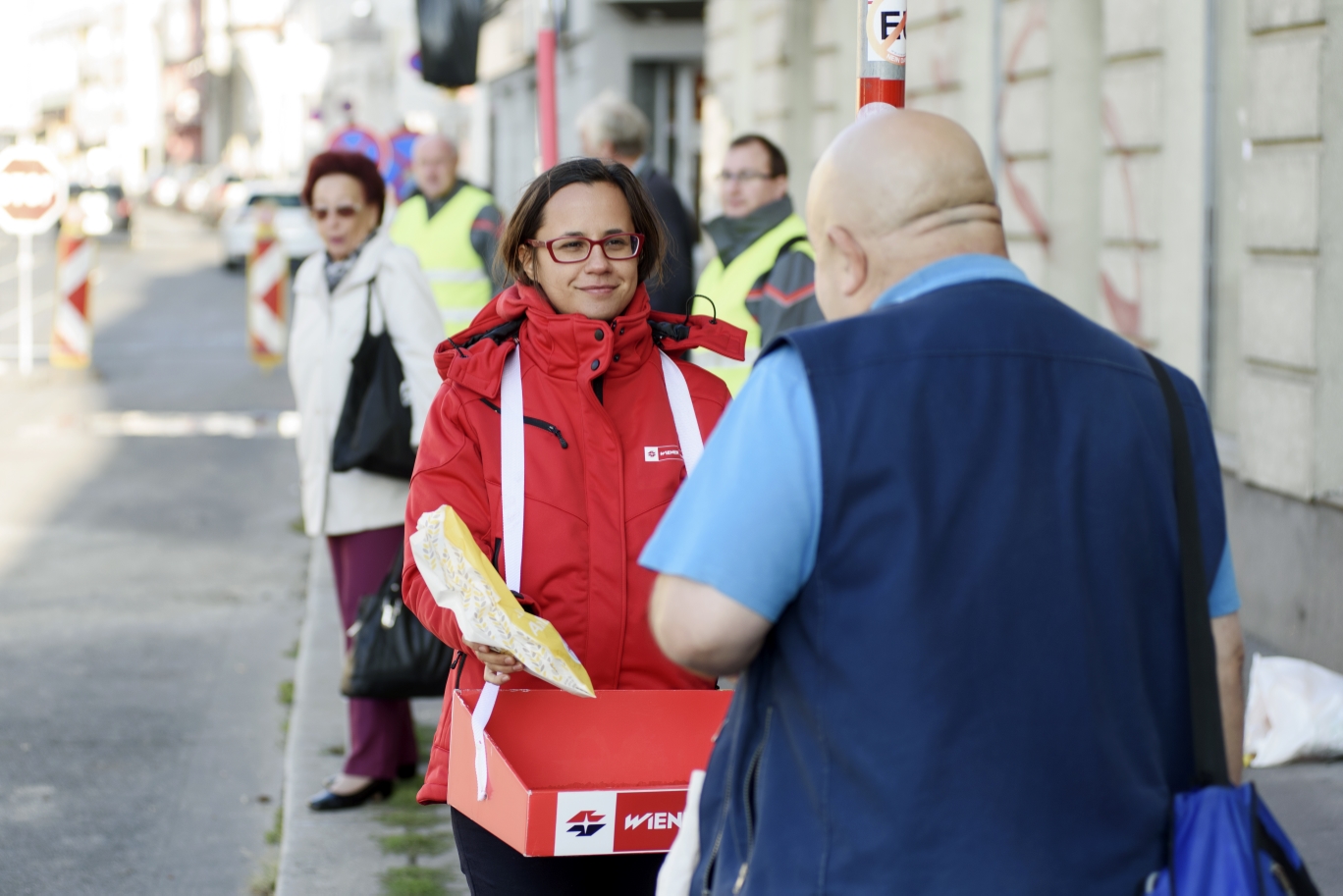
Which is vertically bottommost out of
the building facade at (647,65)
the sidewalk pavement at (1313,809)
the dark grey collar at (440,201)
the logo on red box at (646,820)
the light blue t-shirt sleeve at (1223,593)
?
the sidewalk pavement at (1313,809)

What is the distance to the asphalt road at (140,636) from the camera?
516cm

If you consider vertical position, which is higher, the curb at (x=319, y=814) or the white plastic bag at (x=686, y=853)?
the white plastic bag at (x=686, y=853)

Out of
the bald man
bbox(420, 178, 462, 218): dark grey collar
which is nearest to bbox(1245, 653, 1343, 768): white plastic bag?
the bald man

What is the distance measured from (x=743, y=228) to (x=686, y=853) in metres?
4.15

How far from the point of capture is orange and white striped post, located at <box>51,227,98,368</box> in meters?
16.0

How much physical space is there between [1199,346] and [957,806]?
5.87 metres

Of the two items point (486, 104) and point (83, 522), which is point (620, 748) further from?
point (486, 104)

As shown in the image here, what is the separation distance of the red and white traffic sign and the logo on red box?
15.4 meters

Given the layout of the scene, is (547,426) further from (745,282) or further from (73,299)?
(73,299)

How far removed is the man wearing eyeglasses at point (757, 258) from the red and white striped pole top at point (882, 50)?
2.24 m

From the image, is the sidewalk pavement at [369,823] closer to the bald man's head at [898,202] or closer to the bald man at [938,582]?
the bald man at [938,582]

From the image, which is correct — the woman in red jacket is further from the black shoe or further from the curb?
the black shoe

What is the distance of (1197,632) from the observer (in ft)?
6.25

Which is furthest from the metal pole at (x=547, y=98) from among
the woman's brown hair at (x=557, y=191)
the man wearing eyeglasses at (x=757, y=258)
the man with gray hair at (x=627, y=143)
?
the woman's brown hair at (x=557, y=191)
